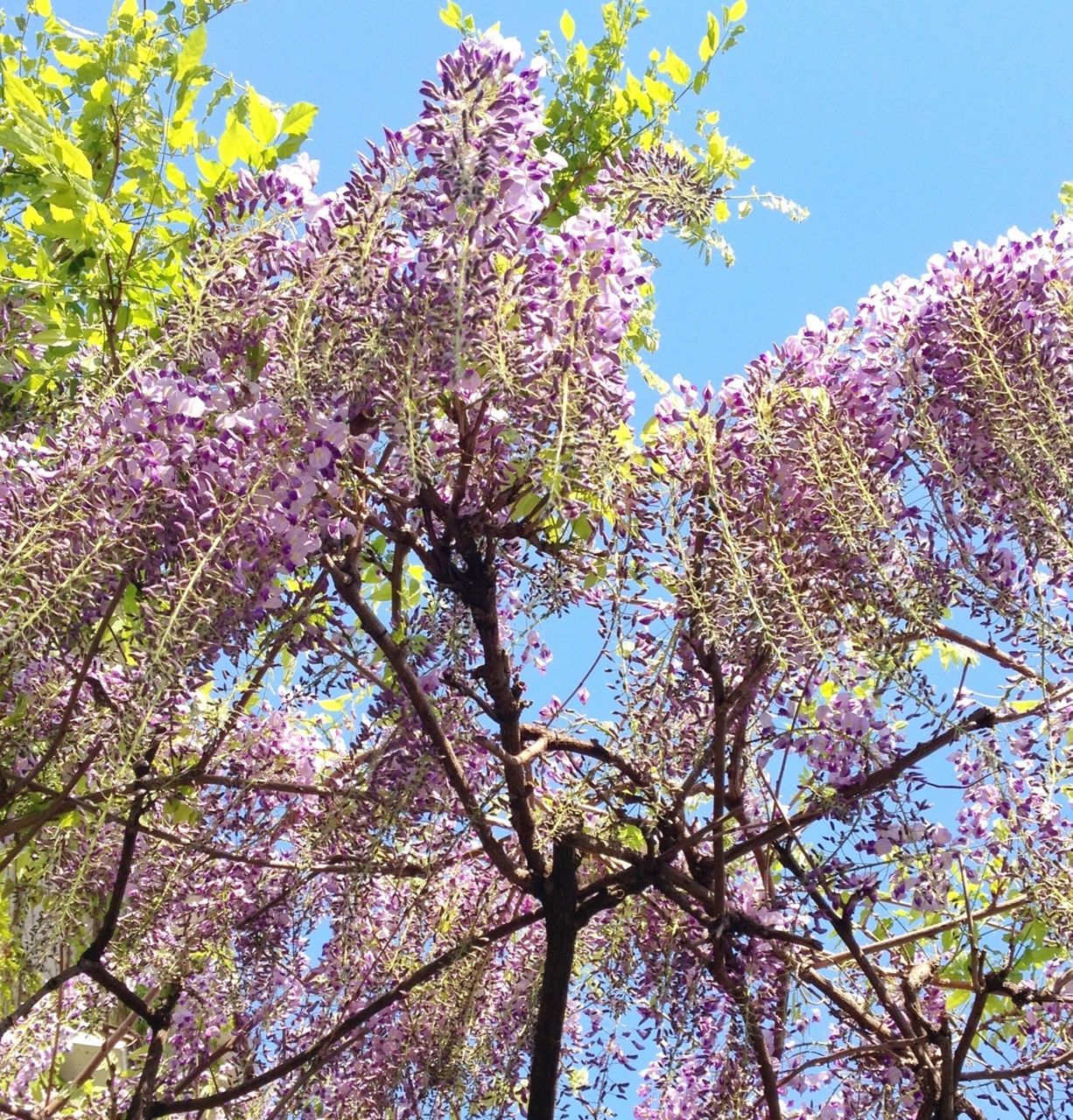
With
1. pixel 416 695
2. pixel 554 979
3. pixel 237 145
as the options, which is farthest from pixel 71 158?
pixel 554 979

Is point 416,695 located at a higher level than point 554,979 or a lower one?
higher

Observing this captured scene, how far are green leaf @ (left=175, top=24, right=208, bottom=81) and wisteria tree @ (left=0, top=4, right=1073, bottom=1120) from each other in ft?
0.60

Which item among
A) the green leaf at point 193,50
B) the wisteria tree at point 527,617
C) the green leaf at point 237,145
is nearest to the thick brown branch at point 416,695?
the wisteria tree at point 527,617

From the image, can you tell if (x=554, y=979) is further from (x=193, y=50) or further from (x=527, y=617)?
(x=193, y=50)

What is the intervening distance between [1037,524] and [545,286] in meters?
0.70

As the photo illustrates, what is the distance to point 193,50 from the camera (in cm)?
185

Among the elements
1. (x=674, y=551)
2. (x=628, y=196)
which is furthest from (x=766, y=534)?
(x=628, y=196)

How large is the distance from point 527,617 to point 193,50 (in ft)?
3.30

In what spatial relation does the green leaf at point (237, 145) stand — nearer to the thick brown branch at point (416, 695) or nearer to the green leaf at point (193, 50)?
the green leaf at point (193, 50)

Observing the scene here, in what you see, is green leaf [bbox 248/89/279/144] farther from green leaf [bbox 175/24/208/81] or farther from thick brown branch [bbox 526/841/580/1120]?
thick brown branch [bbox 526/841/580/1120]

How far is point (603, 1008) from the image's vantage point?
2.15 meters

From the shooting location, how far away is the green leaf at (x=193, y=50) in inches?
72.9

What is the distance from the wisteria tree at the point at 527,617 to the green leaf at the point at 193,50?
181 mm

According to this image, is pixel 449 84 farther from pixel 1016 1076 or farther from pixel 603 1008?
pixel 1016 1076
